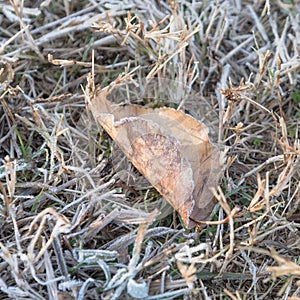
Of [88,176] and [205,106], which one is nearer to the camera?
[88,176]

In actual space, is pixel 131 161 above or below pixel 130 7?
below

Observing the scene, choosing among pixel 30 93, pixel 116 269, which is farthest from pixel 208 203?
pixel 30 93

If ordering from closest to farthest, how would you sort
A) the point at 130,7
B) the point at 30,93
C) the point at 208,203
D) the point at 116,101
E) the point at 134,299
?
the point at 134,299, the point at 208,203, the point at 116,101, the point at 30,93, the point at 130,7

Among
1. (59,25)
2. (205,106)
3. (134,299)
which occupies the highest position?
(59,25)

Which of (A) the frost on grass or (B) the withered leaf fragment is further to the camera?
(B) the withered leaf fragment

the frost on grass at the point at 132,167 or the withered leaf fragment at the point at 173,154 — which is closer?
the frost on grass at the point at 132,167

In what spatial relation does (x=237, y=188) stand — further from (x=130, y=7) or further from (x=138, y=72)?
(x=130, y=7)

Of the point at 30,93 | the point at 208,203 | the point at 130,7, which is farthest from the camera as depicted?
the point at 130,7
